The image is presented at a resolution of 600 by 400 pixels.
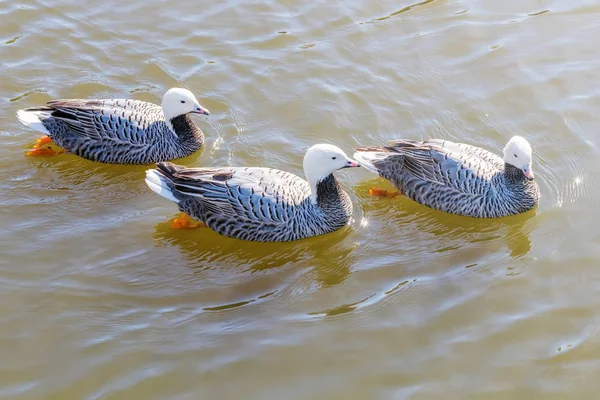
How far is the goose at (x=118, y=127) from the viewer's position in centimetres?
1010

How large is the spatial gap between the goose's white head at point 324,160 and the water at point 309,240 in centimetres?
85

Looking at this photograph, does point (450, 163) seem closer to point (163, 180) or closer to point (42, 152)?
point (163, 180)

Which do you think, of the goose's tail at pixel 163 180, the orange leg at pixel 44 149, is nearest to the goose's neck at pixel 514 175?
the goose's tail at pixel 163 180

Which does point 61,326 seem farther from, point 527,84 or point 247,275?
point 527,84

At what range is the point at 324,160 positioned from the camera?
881 cm

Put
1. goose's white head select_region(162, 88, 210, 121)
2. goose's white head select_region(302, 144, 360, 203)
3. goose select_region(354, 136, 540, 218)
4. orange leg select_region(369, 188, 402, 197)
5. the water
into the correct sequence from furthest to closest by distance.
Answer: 1. goose's white head select_region(162, 88, 210, 121)
2. orange leg select_region(369, 188, 402, 197)
3. goose select_region(354, 136, 540, 218)
4. goose's white head select_region(302, 144, 360, 203)
5. the water

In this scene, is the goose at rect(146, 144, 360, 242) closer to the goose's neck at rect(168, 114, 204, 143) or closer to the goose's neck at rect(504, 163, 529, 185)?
the goose's neck at rect(168, 114, 204, 143)

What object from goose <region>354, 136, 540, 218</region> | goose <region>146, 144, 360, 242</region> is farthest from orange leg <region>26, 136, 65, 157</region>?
goose <region>354, 136, 540, 218</region>

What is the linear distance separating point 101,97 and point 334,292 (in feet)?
16.8

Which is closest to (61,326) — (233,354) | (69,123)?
(233,354)

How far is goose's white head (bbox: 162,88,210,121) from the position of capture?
33.0 feet

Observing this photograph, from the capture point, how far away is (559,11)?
1284 cm

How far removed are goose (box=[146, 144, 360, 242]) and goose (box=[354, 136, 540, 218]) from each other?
948mm

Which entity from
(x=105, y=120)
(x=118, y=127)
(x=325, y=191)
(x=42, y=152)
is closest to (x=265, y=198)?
(x=325, y=191)
